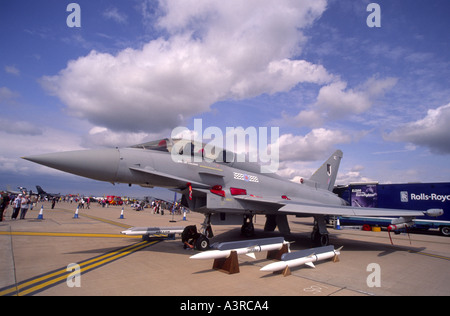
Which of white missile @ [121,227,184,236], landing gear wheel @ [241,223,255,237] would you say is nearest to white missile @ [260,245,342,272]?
landing gear wheel @ [241,223,255,237]

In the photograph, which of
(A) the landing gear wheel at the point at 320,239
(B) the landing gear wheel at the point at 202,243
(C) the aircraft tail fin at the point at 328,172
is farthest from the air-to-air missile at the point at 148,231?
(C) the aircraft tail fin at the point at 328,172

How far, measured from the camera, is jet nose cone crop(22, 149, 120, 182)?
5789 millimetres

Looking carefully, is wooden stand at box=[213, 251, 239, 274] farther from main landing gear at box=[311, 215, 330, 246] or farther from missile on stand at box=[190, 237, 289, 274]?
main landing gear at box=[311, 215, 330, 246]

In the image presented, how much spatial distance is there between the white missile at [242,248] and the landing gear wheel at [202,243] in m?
1.26

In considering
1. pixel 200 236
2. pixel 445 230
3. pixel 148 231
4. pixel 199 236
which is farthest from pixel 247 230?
pixel 445 230

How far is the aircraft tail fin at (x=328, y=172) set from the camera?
48.6ft

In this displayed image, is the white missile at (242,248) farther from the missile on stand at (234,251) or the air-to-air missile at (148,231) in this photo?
the air-to-air missile at (148,231)

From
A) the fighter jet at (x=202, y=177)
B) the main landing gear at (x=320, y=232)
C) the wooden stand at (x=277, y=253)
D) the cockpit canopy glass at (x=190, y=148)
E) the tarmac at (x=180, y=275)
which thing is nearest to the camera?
the tarmac at (x=180, y=275)

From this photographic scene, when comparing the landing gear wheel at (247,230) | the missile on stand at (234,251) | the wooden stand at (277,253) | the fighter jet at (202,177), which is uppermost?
the fighter jet at (202,177)

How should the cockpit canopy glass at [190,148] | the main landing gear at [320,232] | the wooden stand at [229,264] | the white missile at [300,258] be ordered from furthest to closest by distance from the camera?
the main landing gear at [320,232] → the cockpit canopy glass at [190,148] → the wooden stand at [229,264] → the white missile at [300,258]

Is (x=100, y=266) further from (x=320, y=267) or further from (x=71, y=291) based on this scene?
(x=320, y=267)

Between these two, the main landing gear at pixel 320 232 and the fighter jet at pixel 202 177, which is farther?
the main landing gear at pixel 320 232

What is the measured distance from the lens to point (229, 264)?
5.76 metres
